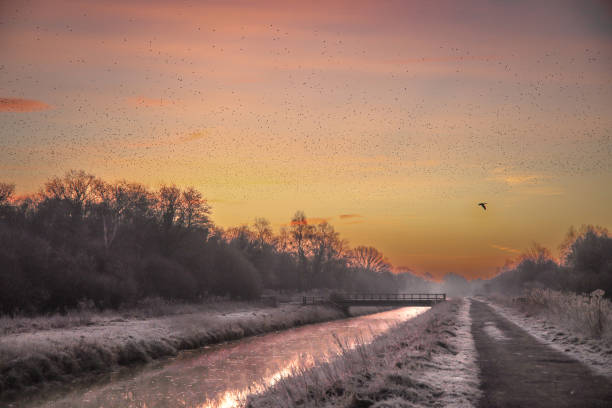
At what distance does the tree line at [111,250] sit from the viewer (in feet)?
128

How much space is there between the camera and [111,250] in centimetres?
5166

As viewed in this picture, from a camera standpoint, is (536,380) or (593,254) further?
(593,254)

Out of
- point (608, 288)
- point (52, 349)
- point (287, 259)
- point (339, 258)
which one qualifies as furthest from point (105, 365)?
point (339, 258)

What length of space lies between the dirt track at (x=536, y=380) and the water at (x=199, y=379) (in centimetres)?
571

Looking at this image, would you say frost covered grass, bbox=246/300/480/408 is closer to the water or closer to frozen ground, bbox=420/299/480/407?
frozen ground, bbox=420/299/480/407

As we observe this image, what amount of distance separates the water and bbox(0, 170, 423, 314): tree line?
1543cm

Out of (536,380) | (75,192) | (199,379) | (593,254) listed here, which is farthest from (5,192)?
(593,254)

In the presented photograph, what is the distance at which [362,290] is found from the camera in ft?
454

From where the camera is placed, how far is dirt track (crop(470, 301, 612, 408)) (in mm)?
10453

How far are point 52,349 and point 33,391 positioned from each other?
3350mm

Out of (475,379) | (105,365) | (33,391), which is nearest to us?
(475,379)

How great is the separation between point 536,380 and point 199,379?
14.1 meters

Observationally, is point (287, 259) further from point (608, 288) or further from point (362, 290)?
point (608, 288)

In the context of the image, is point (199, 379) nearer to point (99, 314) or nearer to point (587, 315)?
point (587, 315)
